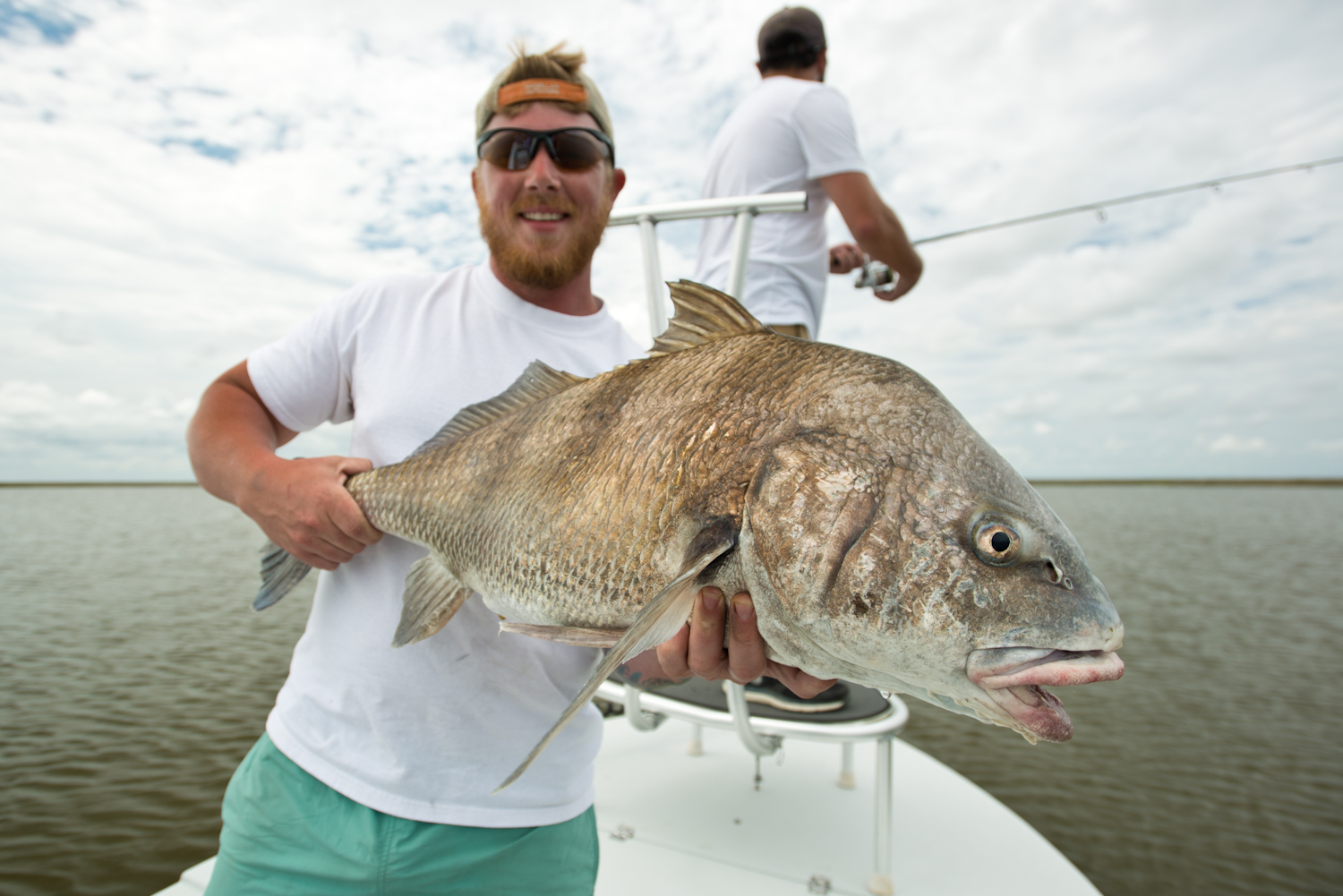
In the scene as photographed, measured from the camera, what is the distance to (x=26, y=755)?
988cm

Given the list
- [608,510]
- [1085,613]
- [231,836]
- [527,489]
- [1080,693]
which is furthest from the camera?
[1080,693]

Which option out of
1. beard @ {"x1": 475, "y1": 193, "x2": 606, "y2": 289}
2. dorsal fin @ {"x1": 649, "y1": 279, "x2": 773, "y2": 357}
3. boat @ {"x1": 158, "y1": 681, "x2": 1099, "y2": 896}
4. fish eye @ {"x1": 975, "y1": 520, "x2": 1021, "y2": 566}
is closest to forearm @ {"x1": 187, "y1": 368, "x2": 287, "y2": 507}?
beard @ {"x1": 475, "y1": 193, "x2": 606, "y2": 289}

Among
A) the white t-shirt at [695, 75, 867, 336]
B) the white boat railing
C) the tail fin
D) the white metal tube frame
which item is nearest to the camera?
the tail fin

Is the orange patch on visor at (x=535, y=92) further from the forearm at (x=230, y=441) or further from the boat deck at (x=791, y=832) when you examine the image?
the boat deck at (x=791, y=832)

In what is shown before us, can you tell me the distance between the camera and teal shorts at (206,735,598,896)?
1733 millimetres

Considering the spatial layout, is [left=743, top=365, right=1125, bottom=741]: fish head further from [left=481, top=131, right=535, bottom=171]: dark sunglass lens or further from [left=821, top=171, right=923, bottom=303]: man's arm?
[left=821, top=171, right=923, bottom=303]: man's arm

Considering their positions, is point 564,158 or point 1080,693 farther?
point 1080,693

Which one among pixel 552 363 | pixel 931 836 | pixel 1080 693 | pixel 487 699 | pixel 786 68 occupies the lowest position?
pixel 1080 693

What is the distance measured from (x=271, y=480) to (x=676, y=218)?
1.68 meters

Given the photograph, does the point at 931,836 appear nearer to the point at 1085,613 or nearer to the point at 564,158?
the point at 1085,613

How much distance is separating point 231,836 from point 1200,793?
1230 centimetres

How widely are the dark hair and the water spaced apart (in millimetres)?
8928

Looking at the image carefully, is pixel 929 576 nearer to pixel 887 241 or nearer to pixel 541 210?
pixel 541 210

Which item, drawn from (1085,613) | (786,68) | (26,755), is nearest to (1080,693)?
(786,68)
